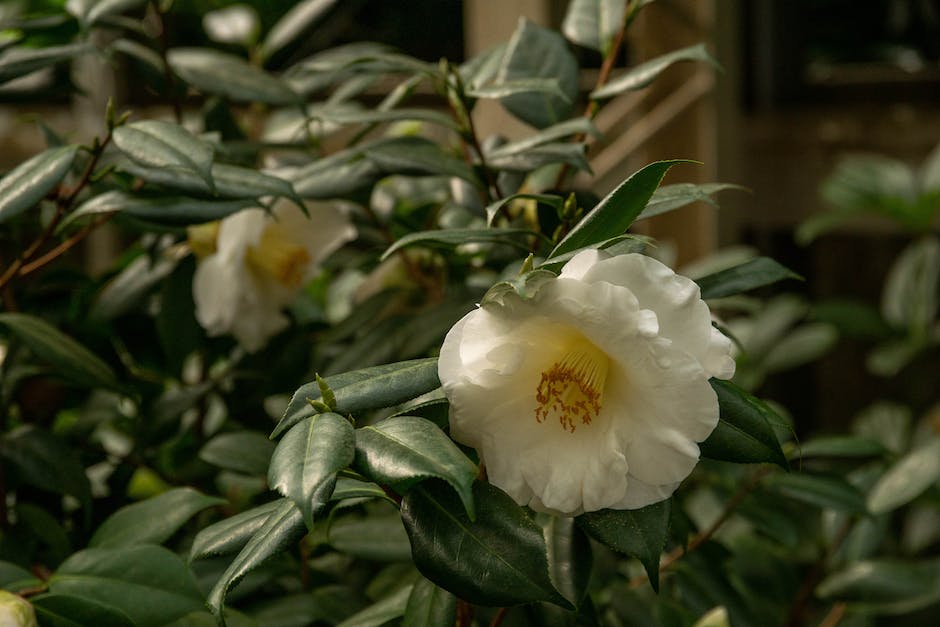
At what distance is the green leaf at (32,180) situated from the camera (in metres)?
0.71

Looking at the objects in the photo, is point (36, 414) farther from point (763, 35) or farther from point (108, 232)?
point (763, 35)

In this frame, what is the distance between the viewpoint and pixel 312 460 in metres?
0.49

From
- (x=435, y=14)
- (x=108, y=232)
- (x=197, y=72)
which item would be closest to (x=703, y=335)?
(x=197, y=72)

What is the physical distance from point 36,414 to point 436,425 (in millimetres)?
619

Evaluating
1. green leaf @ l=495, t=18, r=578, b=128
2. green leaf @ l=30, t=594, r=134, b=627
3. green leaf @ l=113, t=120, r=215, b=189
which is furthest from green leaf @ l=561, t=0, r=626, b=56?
green leaf @ l=30, t=594, r=134, b=627

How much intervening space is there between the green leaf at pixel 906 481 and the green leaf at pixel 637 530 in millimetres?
712

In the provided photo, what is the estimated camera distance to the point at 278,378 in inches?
37.8

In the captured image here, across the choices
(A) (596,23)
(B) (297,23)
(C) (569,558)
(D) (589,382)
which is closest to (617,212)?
(D) (589,382)

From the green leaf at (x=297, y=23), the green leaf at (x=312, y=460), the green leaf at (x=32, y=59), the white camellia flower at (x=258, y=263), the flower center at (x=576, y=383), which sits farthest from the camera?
the green leaf at (x=297, y=23)

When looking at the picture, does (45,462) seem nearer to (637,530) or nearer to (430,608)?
(430,608)

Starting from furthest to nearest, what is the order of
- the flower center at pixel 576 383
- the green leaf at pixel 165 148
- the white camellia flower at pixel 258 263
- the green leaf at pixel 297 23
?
the green leaf at pixel 297 23, the white camellia flower at pixel 258 263, the green leaf at pixel 165 148, the flower center at pixel 576 383

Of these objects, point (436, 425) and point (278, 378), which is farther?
point (278, 378)

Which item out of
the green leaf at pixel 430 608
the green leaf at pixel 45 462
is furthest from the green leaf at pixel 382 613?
the green leaf at pixel 45 462

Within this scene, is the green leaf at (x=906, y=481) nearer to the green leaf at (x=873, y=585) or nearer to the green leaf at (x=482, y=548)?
the green leaf at (x=873, y=585)
